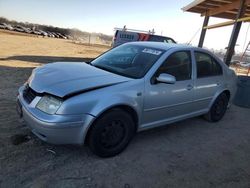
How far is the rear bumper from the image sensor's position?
9.82ft

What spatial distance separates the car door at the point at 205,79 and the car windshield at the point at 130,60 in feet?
3.23

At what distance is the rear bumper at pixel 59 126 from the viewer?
299 centimetres

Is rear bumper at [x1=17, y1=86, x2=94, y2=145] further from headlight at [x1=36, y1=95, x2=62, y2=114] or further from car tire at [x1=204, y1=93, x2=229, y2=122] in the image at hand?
car tire at [x1=204, y1=93, x2=229, y2=122]

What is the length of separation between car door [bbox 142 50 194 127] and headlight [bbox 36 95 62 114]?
1.29m

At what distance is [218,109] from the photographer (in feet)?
18.5

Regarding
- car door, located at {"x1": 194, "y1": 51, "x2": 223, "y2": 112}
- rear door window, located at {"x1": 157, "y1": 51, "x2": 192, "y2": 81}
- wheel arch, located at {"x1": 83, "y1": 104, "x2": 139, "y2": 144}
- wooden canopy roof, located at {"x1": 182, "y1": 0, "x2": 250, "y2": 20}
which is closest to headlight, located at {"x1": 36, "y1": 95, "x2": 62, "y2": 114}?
wheel arch, located at {"x1": 83, "y1": 104, "x2": 139, "y2": 144}

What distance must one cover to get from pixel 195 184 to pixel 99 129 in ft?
4.56

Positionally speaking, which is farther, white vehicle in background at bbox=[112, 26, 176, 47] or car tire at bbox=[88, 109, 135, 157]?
white vehicle in background at bbox=[112, 26, 176, 47]

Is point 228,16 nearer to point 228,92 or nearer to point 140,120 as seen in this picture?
point 228,92

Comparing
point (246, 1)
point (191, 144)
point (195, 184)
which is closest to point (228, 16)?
point (246, 1)

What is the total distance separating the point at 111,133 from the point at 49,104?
92 cm

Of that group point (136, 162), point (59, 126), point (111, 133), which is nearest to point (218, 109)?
point (136, 162)

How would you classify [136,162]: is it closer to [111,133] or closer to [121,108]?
[111,133]

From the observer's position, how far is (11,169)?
119 inches
